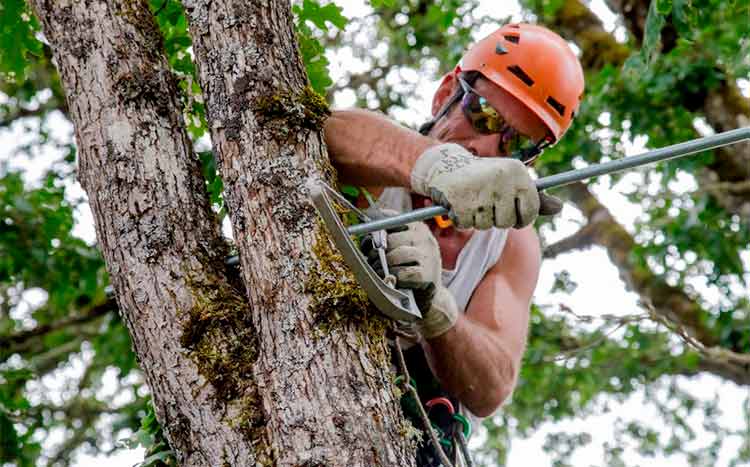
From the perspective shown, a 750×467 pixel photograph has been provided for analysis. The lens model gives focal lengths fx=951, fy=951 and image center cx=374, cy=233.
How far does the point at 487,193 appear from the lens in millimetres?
2113

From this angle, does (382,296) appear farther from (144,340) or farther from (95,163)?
(95,163)

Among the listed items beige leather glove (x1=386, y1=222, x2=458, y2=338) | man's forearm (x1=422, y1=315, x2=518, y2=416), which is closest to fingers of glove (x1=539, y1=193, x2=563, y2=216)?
beige leather glove (x1=386, y1=222, x2=458, y2=338)

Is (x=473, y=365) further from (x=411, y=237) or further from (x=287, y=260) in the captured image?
(x=287, y=260)

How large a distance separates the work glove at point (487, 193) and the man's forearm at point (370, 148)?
138 millimetres

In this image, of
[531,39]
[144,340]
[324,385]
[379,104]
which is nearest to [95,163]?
[144,340]

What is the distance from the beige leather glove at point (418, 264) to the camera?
223cm

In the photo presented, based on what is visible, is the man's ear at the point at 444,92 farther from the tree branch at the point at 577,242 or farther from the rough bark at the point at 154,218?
→ the tree branch at the point at 577,242

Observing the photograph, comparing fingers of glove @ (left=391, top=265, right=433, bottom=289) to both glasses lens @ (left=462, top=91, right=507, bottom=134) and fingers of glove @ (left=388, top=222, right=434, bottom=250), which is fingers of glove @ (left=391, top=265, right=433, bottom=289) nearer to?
fingers of glove @ (left=388, top=222, right=434, bottom=250)

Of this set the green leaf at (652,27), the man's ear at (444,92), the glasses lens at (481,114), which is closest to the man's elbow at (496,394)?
the glasses lens at (481,114)

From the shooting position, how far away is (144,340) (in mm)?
1964

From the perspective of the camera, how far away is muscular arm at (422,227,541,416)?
2809 mm

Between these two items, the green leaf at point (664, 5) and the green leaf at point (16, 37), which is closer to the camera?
the green leaf at point (16, 37)

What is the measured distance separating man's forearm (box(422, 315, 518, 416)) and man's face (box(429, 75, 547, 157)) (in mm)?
702

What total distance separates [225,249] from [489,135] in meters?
1.53
